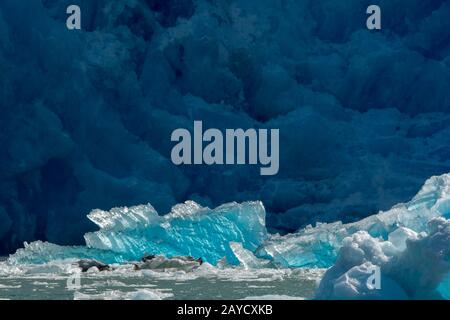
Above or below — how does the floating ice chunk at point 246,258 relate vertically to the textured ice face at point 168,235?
below

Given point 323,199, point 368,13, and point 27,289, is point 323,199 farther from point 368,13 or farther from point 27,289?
point 27,289

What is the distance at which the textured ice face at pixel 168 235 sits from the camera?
15.5 m

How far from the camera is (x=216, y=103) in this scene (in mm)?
19531

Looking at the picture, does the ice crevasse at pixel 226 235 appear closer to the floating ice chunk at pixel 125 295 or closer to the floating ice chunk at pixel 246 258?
the floating ice chunk at pixel 246 258

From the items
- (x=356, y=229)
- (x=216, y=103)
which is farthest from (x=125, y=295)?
(x=216, y=103)

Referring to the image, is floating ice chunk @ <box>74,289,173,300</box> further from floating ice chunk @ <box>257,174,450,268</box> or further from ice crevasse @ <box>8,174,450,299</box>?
floating ice chunk @ <box>257,174,450,268</box>

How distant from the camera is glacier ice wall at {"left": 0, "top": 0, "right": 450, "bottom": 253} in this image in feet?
58.6

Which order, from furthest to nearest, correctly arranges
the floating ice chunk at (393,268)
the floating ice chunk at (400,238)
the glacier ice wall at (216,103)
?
the glacier ice wall at (216,103) < the floating ice chunk at (400,238) < the floating ice chunk at (393,268)

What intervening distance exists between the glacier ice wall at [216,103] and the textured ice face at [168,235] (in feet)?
6.67

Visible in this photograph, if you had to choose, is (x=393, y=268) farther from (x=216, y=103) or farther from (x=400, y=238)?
(x=216, y=103)

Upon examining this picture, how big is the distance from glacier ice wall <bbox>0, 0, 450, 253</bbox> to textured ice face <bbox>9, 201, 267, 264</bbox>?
203 cm

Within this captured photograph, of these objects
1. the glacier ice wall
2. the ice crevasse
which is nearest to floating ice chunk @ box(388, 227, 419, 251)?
the ice crevasse

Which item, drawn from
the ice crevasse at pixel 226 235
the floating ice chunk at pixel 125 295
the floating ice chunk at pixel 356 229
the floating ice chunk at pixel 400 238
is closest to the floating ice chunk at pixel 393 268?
the floating ice chunk at pixel 400 238

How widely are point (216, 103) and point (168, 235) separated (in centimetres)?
463
